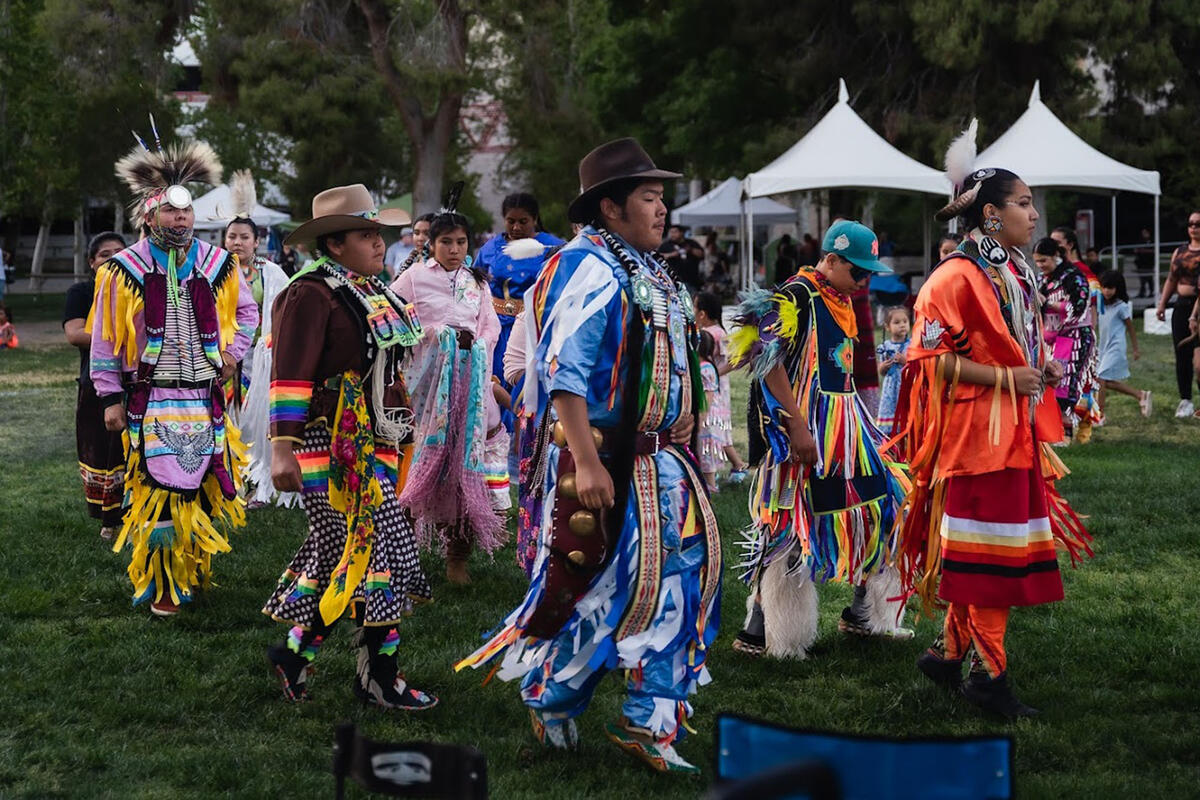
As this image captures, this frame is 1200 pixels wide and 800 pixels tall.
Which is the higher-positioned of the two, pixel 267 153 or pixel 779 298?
pixel 267 153

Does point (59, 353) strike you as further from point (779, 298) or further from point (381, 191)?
→ point (381, 191)

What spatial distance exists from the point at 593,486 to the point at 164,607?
10.5ft

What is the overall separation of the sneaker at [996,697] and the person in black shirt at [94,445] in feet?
15.6

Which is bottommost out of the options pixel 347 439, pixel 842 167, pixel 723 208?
pixel 347 439

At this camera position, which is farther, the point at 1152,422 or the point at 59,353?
the point at 59,353

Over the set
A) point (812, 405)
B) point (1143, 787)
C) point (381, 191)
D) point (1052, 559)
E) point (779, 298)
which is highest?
point (381, 191)

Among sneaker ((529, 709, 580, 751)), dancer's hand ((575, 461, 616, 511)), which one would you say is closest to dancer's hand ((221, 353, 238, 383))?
sneaker ((529, 709, 580, 751))

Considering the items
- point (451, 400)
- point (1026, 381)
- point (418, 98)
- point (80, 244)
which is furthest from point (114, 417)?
point (80, 244)

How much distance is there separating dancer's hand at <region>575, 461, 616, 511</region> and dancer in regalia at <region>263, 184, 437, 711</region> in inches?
45.9

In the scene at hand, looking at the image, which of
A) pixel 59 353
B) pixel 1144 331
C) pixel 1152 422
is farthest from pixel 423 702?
pixel 1144 331

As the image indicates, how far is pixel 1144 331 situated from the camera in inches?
923

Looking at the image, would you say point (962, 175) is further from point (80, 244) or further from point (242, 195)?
point (80, 244)

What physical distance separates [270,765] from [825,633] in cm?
263

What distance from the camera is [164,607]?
6.65 meters
